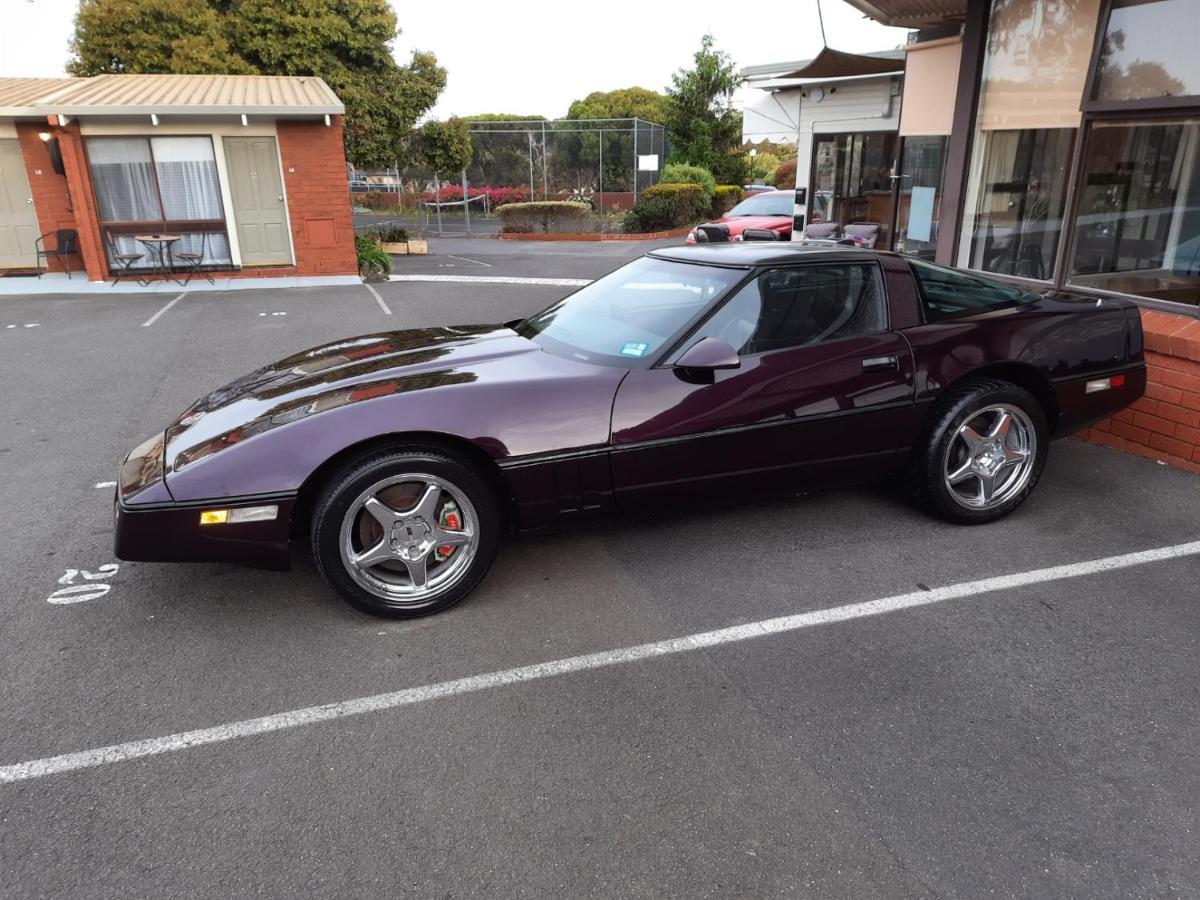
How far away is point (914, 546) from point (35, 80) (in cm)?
1888

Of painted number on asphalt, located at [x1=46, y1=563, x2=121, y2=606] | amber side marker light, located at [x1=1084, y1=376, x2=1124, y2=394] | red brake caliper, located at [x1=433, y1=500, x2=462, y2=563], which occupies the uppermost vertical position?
amber side marker light, located at [x1=1084, y1=376, x2=1124, y2=394]

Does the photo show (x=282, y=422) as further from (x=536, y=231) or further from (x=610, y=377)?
(x=536, y=231)

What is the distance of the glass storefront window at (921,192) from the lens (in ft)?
26.7

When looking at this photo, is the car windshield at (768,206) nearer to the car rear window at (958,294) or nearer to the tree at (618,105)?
the car rear window at (958,294)

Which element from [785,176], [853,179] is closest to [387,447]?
[853,179]

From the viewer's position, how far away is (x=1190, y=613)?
3359 mm

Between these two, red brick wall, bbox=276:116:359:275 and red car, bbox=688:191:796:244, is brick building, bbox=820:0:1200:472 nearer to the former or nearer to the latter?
red car, bbox=688:191:796:244

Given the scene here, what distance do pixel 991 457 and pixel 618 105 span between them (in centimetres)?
4779

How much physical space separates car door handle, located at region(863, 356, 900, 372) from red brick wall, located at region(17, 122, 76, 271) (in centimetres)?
1558

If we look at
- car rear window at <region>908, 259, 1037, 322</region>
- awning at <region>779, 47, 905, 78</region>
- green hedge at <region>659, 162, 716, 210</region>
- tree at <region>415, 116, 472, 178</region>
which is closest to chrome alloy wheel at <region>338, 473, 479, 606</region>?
car rear window at <region>908, 259, 1037, 322</region>

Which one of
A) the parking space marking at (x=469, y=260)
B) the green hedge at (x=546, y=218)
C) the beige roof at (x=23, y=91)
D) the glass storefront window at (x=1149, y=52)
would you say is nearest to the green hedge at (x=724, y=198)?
the green hedge at (x=546, y=218)

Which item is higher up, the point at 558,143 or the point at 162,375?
the point at 558,143

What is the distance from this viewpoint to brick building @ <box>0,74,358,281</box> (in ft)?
44.2

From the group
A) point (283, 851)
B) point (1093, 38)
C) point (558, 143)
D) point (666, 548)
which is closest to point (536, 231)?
point (558, 143)
